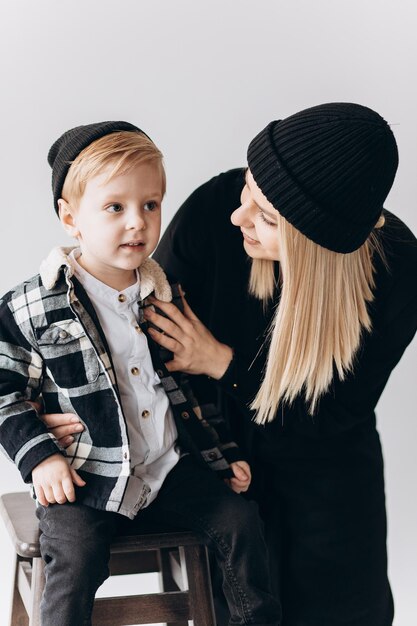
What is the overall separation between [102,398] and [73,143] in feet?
1.29

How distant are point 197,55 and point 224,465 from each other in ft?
3.28

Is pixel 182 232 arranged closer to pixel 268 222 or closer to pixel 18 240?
pixel 268 222

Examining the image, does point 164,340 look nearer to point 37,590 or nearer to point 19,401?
point 19,401

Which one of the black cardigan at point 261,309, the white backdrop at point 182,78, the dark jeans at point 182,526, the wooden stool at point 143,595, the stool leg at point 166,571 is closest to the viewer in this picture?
the dark jeans at point 182,526

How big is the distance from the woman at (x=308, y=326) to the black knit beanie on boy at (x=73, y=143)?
24cm

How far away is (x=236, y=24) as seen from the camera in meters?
2.38

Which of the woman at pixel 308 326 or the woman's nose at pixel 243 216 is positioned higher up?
the woman's nose at pixel 243 216

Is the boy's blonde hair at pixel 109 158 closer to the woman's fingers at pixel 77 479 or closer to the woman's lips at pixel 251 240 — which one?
Answer: the woman's lips at pixel 251 240

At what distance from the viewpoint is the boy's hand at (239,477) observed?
1.82m

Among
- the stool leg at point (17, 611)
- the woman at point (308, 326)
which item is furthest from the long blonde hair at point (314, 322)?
the stool leg at point (17, 611)

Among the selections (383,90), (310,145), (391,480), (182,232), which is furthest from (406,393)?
(310,145)

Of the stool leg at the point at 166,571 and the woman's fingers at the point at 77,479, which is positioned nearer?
the woman's fingers at the point at 77,479

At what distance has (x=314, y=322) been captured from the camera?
1843 mm

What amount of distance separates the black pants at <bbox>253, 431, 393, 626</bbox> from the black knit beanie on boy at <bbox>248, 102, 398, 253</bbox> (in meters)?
0.49
